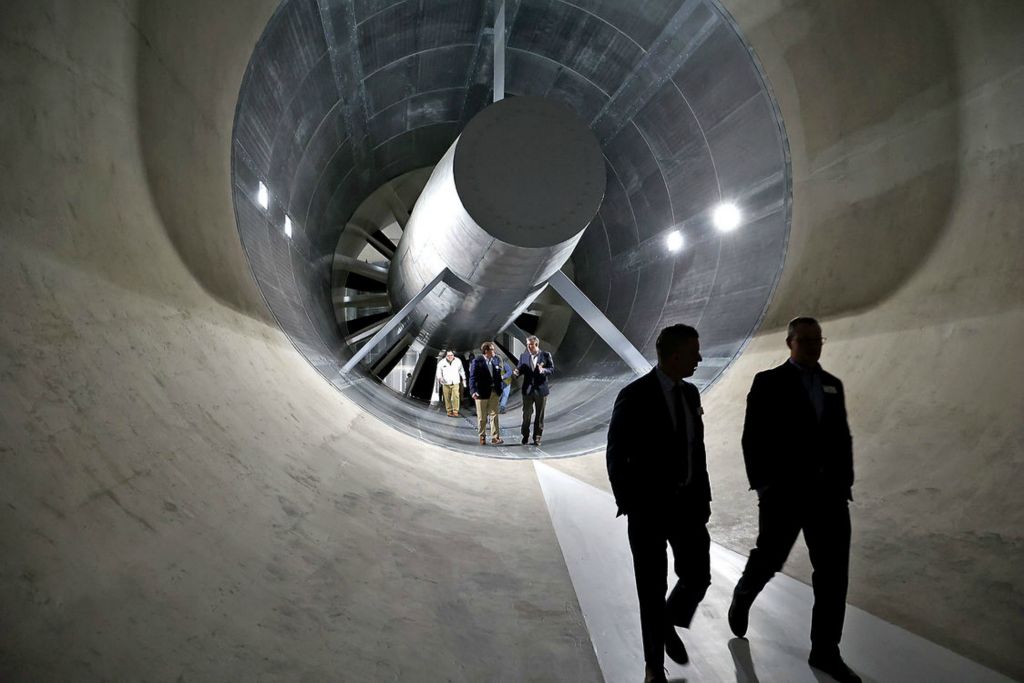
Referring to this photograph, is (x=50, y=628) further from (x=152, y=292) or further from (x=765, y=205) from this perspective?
(x=765, y=205)

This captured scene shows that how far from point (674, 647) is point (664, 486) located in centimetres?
52

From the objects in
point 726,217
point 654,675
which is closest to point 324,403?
point 654,675

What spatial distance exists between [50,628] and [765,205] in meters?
4.61

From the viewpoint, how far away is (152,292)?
6.72 feet

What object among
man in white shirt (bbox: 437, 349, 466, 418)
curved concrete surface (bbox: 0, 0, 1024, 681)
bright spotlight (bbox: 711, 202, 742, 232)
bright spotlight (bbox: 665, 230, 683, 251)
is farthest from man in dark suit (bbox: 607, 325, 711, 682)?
man in white shirt (bbox: 437, 349, 466, 418)

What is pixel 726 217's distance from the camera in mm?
4754

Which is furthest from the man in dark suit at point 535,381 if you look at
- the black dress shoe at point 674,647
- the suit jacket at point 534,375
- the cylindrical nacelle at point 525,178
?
the black dress shoe at point 674,647

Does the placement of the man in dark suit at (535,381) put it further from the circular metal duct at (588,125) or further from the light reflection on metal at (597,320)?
the light reflection on metal at (597,320)

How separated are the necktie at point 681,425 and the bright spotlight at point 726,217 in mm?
3284

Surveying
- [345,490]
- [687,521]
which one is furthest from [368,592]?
[687,521]

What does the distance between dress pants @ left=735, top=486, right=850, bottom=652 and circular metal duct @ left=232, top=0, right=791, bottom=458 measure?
2615 mm

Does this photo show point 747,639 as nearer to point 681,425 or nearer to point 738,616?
point 738,616

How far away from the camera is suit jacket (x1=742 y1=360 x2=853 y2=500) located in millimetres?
1761

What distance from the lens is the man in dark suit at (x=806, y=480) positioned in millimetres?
1718
